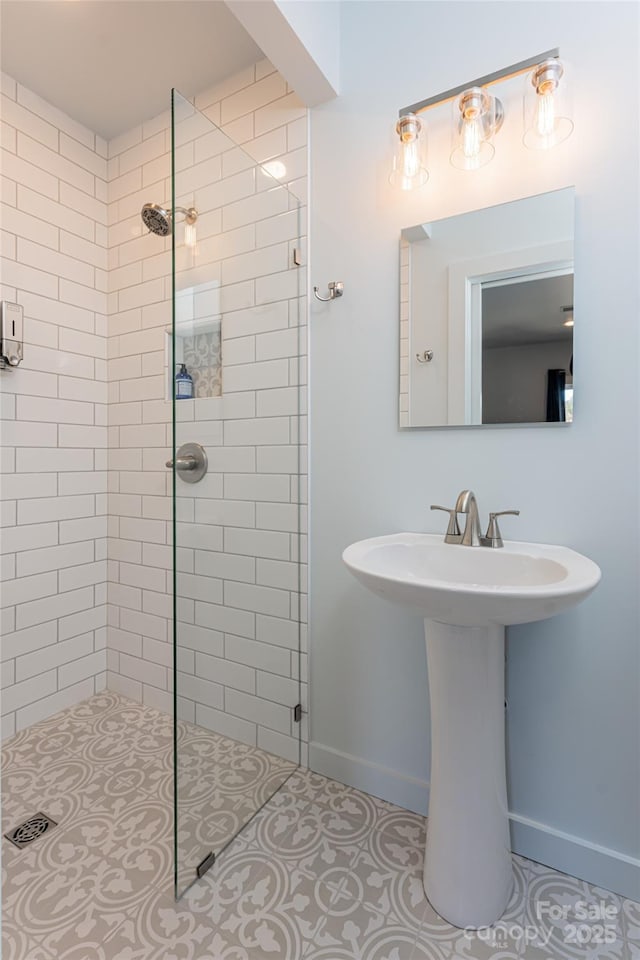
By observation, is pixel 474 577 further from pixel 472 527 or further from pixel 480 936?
pixel 480 936

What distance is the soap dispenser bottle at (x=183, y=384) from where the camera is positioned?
1.12 m

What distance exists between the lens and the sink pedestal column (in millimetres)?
1104

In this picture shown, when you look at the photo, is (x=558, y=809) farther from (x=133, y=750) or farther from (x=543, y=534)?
(x=133, y=750)

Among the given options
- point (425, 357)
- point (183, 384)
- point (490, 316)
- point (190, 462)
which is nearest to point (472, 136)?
point (490, 316)

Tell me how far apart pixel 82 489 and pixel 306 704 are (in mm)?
1408

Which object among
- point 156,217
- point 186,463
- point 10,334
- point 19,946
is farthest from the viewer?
point 10,334

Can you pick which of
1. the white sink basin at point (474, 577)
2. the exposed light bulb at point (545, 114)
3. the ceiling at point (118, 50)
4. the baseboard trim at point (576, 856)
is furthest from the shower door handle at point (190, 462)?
the ceiling at point (118, 50)

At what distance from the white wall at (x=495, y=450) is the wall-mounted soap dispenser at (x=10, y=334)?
48.2 inches

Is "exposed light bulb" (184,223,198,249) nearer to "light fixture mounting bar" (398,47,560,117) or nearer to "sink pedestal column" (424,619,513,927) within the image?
"light fixture mounting bar" (398,47,560,117)

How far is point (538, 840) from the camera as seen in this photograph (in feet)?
4.23

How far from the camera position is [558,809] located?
126 centimetres

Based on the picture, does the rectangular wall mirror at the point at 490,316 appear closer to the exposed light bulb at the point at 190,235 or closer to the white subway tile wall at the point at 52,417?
the exposed light bulb at the point at 190,235

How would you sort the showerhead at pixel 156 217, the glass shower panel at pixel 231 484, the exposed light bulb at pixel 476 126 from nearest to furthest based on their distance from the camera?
1. the glass shower panel at pixel 231 484
2. the exposed light bulb at pixel 476 126
3. the showerhead at pixel 156 217

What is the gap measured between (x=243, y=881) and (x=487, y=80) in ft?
7.48
